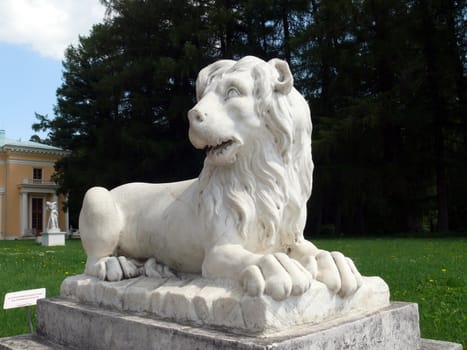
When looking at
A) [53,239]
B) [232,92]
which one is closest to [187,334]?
[232,92]

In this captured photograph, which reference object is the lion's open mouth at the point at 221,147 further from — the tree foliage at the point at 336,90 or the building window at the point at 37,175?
the building window at the point at 37,175

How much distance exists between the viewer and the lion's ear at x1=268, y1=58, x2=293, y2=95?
7.40 ft

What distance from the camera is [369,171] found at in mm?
16203

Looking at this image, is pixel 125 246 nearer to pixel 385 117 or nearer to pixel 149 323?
pixel 149 323

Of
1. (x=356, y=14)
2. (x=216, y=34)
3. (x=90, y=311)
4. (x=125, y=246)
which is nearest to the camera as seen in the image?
(x=90, y=311)

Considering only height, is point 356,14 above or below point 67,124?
above

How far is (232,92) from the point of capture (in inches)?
86.7

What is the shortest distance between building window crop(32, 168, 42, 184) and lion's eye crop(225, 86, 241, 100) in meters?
37.0

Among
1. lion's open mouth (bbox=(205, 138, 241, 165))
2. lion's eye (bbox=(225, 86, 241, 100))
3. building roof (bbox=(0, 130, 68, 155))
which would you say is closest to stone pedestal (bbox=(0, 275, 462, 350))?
lion's open mouth (bbox=(205, 138, 241, 165))

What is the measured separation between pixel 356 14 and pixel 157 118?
958 cm

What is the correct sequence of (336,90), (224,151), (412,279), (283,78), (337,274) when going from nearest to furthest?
(337,274), (224,151), (283,78), (412,279), (336,90)

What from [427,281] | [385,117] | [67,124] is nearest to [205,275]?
[427,281]

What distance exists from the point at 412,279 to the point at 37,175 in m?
35.1

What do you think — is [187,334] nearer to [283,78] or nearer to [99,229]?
[99,229]
